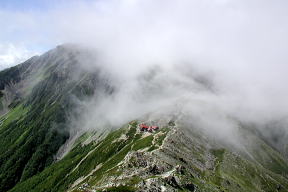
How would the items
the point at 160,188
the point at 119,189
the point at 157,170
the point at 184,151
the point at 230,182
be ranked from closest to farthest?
the point at 119,189, the point at 160,188, the point at 157,170, the point at 230,182, the point at 184,151

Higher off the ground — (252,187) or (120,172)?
(252,187)

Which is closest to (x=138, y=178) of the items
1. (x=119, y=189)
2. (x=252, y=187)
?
(x=119, y=189)

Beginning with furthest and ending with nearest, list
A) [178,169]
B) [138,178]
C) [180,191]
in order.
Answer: [178,169] < [138,178] < [180,191]

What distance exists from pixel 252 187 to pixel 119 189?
148 m

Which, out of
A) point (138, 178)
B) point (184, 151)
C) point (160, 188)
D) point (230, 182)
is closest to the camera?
point (160, 188)

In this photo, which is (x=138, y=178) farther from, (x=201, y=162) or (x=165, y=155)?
(x=201, y=162)

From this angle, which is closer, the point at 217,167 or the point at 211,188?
the point at 211,188

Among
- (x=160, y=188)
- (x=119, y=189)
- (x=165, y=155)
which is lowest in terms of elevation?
(x=119, y=189)

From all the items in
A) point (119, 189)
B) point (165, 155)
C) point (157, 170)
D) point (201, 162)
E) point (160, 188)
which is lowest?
point (119, 189)

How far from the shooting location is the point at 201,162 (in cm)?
19062

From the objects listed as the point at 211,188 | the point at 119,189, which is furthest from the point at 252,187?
the point at 119,189

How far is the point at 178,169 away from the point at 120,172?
29.5 metres

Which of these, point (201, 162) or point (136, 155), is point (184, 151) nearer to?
point (201, 162)

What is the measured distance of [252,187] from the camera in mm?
197125
